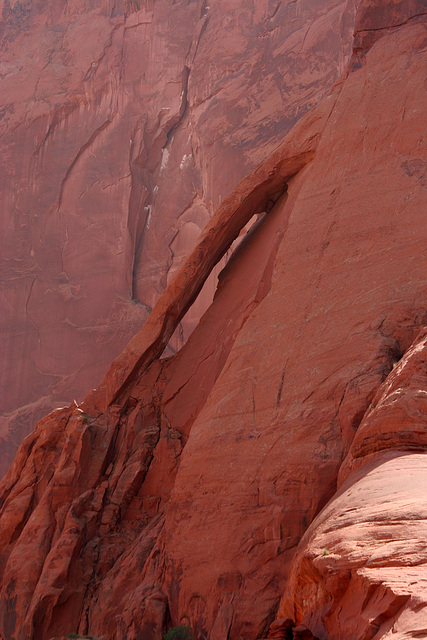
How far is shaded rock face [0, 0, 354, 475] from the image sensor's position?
24.0 metres

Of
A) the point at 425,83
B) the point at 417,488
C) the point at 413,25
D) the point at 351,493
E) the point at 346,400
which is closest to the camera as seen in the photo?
the point at 417,488

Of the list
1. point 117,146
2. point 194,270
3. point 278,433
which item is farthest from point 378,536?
point 117,146

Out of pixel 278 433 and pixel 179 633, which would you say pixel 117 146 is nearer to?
pixel 278 433

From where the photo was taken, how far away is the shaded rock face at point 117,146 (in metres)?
24.0

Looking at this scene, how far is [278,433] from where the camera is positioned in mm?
9398

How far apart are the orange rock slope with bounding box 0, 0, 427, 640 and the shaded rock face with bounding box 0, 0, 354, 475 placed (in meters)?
9.71

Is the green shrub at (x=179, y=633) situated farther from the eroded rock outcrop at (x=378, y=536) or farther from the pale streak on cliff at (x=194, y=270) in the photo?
the pale streak on cliff at (x=194, y=270)

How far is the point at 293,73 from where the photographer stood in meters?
23.8

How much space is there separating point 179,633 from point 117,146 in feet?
69.2

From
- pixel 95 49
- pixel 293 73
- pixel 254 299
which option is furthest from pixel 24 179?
pixel 254 299

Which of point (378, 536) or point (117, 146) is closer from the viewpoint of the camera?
point (378, 536)

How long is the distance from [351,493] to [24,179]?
24.0 m

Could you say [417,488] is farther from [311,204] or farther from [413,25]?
[413,25]

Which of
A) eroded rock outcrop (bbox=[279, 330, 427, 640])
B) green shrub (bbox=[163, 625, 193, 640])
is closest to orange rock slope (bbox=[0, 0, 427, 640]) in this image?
eroded rock outcrop (bbox=[279, 330, 427, 640])
